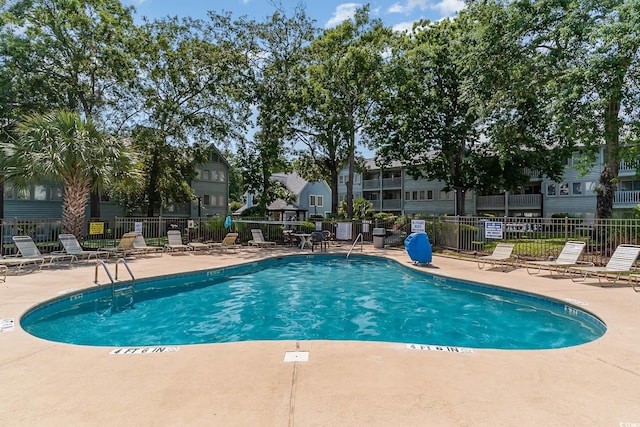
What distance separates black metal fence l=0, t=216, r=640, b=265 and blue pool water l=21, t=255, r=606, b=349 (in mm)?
5351

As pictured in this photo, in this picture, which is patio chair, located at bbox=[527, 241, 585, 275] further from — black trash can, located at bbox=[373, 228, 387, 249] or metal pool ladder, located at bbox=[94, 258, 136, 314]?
metal pool ladder, located at bbox=[94, 258, 136, 314]

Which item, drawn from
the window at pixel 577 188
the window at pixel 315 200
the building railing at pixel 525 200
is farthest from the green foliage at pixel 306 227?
the window at pixel 315 200

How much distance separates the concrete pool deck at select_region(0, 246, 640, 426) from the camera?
309cm

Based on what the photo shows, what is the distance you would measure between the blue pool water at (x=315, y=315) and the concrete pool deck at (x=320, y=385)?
166 centimetres

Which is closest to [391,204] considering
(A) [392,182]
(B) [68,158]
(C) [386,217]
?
(A) [392,182]

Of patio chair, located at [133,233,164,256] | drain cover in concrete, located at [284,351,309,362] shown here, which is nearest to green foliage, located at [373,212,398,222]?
patio chair, located at [133,233,164,256]

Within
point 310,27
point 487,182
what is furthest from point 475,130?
point 310,27

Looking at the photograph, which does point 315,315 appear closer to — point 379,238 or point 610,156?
point 379,238

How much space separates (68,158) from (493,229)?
52.8 feet

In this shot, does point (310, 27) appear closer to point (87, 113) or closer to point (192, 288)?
point (87, 113)

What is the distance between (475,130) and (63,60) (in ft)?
84.6

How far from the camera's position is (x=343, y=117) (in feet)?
81.9

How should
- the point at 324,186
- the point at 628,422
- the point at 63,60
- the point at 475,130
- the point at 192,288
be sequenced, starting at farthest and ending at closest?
the point at 324,186 < the point at 475,130 < the point at 63,60 < the point at 192,288 < the point at 628,422

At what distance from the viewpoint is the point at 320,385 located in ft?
12.1
